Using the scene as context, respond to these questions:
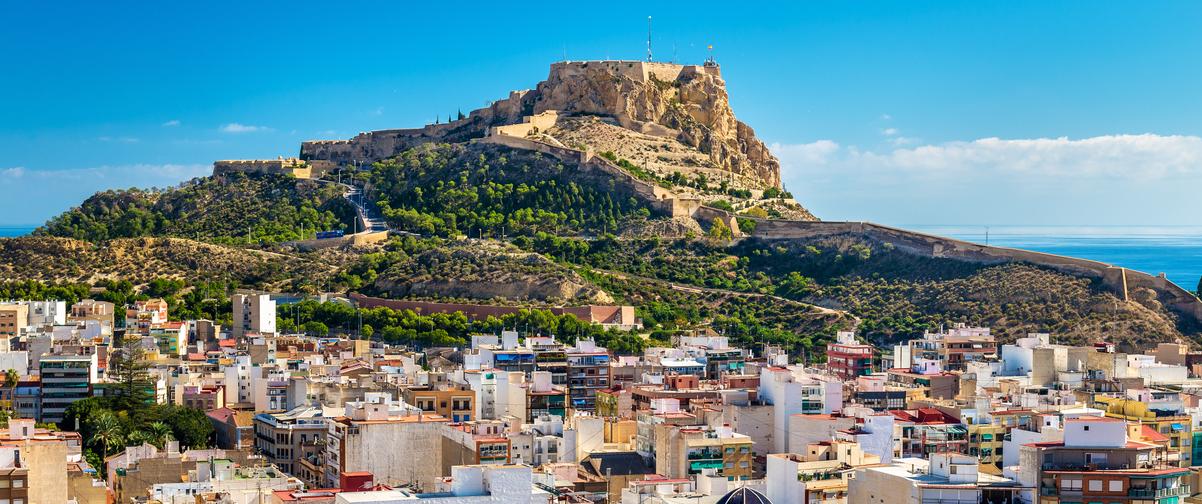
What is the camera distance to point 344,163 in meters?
105

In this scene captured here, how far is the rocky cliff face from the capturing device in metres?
101

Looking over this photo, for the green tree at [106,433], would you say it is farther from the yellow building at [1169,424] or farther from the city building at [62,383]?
the yellow building at [1169,424]

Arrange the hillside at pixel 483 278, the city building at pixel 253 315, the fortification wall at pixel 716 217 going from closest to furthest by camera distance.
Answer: the city building at pixel 253 315 < the hillside at pixel 483 278 < the fortification wall at pixel 716 217

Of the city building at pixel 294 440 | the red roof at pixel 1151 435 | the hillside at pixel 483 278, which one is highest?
the hillside at pixel 483 278

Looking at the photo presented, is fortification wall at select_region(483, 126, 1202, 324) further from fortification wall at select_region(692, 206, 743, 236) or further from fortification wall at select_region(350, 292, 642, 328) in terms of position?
fortification wall at select_region(350, 292, 642, 328)

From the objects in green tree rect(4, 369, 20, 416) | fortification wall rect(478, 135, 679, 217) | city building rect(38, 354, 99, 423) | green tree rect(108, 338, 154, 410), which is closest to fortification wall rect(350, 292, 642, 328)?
fortification wall rect(478, 135, 679, 217)

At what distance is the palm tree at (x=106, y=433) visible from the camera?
4344 cm

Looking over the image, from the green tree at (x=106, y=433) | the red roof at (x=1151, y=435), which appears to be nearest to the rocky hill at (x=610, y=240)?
the green tree at (x=106, y=433)

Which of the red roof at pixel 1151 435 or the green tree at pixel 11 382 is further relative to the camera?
the green tree at pixel 11 382

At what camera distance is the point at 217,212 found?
99062 mm

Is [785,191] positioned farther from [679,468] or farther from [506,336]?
[679,468]

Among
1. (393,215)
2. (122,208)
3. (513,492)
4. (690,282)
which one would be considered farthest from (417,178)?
(513,492)

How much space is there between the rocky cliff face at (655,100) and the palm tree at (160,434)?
57.4m

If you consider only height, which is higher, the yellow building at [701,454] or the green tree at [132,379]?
the green tree at [132,379]
